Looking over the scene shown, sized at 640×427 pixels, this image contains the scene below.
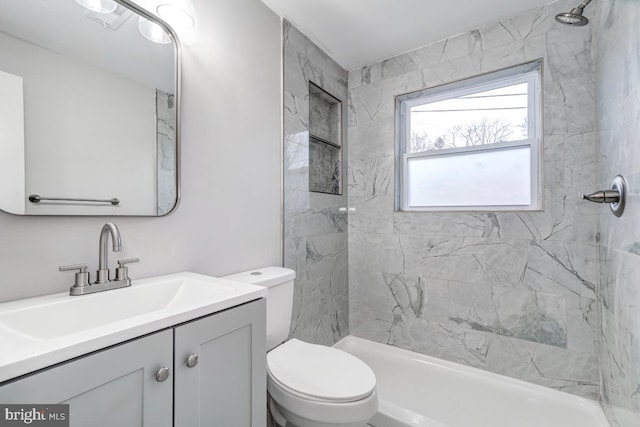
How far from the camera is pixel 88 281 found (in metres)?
0.91

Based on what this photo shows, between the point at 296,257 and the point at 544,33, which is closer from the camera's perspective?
the point at 544,33

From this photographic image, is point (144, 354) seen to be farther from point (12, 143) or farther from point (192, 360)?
point (12, 143)

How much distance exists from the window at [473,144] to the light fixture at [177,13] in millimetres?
1542

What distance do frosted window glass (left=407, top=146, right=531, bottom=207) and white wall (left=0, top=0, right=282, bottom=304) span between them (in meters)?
1.12

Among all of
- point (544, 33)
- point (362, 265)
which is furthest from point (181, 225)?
point (544, 33)

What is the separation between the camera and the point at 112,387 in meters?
0.60

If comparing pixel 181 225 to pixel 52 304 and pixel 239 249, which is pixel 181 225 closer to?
pixel 239 249

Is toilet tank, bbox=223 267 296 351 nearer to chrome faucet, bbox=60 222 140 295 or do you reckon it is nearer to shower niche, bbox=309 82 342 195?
chrome faucet, bbox=60 222 140 295

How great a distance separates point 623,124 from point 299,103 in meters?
1.57

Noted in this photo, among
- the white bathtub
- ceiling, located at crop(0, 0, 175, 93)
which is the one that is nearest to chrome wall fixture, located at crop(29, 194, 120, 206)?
ceiling, located at crop(0, 0, 175, 93)

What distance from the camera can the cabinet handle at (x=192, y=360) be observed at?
2.38ft

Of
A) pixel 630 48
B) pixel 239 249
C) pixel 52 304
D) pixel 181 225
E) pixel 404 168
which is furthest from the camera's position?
pixel 404 168

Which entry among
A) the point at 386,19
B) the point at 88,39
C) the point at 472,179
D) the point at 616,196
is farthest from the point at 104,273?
the point at 472,179

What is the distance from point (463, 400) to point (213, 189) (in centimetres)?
182
